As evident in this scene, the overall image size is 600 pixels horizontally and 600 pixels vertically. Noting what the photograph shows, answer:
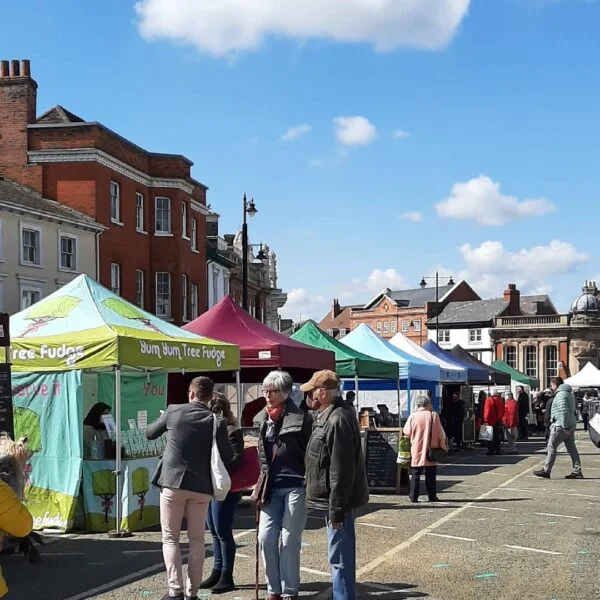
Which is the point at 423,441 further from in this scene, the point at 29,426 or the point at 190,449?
the point at 190,449

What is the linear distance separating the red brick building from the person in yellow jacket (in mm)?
35081

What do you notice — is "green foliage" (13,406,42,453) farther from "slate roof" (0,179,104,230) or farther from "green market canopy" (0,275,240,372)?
"slate roof" (0,179,104,230)

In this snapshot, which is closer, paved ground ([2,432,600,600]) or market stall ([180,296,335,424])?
paved ground ([2,432,600,600])

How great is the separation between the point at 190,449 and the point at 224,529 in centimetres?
115

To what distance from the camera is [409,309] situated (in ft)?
336

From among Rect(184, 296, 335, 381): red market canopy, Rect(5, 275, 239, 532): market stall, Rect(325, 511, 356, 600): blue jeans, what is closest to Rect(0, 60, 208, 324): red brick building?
Rect(184, 296, 335, 381): red market canopy

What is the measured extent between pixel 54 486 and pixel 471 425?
19949mm

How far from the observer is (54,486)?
39.8ft

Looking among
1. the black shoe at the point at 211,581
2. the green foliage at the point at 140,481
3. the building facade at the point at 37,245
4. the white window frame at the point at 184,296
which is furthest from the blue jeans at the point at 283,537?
the white window frame at the point at 184,296

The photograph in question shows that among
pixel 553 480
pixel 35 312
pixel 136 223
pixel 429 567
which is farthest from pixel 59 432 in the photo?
pixel 136 223

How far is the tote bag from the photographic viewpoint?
25.5 feet

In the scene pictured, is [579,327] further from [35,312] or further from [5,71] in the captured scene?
[35,312]

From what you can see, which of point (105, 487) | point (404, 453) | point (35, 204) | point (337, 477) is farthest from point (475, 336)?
point (337, 477)

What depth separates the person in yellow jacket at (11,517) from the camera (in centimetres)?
441
